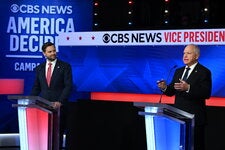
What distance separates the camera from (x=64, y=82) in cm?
615

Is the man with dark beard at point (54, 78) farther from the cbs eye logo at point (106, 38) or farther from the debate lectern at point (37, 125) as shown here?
the cbs eye logo at point (106, 38)

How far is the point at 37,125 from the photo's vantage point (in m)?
5.35

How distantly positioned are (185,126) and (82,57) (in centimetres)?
398

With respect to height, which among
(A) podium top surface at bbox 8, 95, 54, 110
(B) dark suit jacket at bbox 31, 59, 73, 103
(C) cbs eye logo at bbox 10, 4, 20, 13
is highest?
(C) cbs eye logo at bbox 10, 4, 20, 13

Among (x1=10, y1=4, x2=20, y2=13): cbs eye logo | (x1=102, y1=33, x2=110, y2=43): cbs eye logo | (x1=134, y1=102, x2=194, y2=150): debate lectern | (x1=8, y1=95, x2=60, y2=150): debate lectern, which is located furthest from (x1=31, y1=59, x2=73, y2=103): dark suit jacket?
(x1=10, y1=4, x2=20, y2=13): cbs eye logo

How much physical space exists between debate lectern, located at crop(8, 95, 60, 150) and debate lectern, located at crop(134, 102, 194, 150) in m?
1.36

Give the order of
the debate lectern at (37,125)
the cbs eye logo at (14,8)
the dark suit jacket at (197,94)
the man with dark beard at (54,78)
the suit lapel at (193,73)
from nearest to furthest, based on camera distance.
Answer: the dark suit jacket at (197,94), the suit lapel at (193,73), the debate lectern at (37,125), the man with dark beard at (54,78), the cbs eye logo at (14,8)

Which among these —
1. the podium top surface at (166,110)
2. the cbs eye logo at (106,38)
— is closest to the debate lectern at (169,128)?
the podium top surface at (166,110)

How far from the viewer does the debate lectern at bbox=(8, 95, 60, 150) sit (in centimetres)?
527

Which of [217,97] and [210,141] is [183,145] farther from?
[217,97]

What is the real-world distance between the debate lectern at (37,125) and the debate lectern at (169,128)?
1.36 m

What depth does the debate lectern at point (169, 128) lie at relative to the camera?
4.20m

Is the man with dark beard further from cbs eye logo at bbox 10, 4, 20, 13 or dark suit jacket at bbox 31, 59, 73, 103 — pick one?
cbs eye logo at bbox 10, 4, 20, 13

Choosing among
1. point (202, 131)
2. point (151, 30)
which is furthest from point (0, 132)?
point (202, 131)
